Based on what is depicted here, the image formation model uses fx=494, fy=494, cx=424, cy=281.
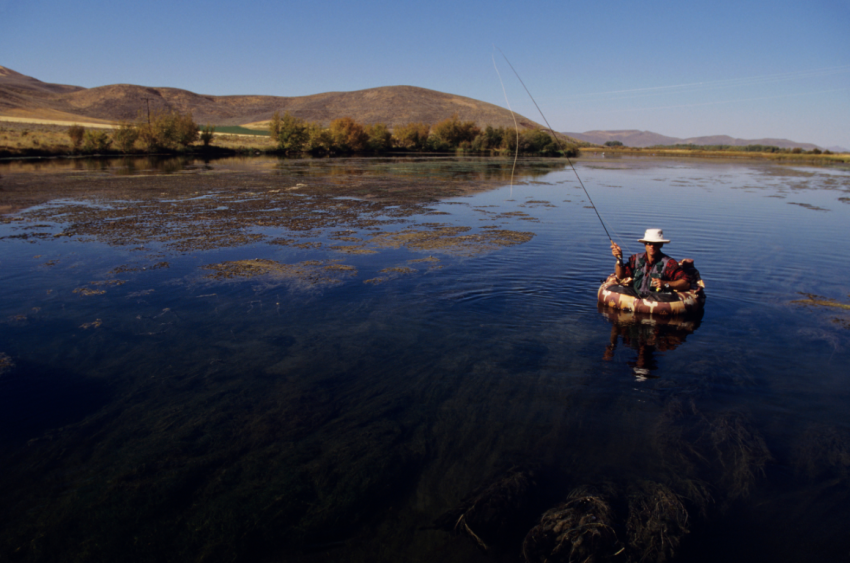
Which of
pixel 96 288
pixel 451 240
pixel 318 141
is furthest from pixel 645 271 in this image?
pixel 318 141

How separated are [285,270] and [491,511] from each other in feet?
27.4

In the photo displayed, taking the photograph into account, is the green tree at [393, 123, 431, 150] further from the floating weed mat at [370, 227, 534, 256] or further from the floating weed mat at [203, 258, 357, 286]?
the floating weed mat at [203, 258, 357, 286]

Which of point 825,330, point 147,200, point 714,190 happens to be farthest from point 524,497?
point 714,190

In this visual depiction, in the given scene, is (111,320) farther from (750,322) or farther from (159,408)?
(750,322)

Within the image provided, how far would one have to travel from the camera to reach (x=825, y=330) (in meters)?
8.30

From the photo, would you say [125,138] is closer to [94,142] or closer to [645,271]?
[94,142]

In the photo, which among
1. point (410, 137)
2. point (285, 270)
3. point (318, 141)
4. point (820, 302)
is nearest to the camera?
point (820, 302)

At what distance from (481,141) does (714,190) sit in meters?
69.5

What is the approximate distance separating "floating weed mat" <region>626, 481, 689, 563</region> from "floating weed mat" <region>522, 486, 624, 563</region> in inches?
6.4

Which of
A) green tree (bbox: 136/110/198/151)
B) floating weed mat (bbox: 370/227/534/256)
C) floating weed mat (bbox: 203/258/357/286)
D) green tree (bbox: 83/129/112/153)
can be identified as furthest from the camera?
green tree (bbox: 136/110/198/151)

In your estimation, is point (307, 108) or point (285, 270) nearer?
point (285, 270)

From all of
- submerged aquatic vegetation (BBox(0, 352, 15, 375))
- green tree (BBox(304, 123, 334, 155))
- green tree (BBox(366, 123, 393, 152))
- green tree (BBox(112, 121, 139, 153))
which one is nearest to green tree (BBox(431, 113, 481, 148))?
green tree (BBox(366, 123, 393, 152))

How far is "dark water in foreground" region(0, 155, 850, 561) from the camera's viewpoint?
406 cm

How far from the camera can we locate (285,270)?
11320mm
